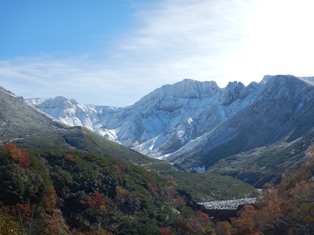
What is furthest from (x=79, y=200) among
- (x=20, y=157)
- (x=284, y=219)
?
(x=284, y=219)

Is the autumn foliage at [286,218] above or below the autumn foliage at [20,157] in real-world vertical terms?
below

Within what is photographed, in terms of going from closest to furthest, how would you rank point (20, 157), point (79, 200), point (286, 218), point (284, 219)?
point (286, 218) → point (284, 219) → point (20, 157) → point (79, 200)

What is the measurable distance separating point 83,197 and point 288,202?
41.5 m

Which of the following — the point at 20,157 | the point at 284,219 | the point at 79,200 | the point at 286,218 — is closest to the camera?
the point at 286,218

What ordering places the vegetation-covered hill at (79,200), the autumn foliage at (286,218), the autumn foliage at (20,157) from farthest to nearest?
the autumn foliage at (20,157) → the vegetation-covered hill at (79,200) → the autumn foliage at (286,218)

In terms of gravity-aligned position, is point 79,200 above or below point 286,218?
above

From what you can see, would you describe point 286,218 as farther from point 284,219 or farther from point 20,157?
point 20,157

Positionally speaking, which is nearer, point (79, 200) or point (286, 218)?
point (286, 218)

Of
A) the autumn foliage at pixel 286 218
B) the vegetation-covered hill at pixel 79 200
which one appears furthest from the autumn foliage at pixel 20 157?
the autumn foliage at pixel 286 218

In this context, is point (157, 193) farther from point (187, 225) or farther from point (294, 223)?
point (294, 223)

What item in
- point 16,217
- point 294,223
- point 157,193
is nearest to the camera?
point 16,217

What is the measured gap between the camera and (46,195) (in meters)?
75.9

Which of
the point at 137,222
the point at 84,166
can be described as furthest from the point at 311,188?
the point at 84,166

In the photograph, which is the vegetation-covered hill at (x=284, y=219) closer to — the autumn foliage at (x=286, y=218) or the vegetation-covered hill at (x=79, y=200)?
the autumn foliage at (x=286, y=218)
